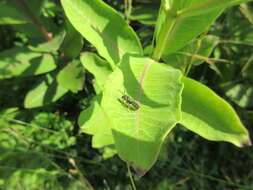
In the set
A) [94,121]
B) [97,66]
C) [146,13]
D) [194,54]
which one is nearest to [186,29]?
[194,54]

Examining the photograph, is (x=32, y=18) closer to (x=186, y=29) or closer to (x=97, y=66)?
(x=97, y=66)

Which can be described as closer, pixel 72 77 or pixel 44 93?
pixel 72 77

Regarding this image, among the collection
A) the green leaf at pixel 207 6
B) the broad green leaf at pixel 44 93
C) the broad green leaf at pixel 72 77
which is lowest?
the broad green leaf at pixel 44 93

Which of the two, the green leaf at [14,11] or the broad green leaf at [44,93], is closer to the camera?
the green leaf at [14,11]

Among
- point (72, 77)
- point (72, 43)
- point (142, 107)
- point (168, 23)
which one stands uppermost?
point (168, 23)

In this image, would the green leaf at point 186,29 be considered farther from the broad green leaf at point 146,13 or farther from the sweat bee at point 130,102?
the broad green leaf at point 146,13

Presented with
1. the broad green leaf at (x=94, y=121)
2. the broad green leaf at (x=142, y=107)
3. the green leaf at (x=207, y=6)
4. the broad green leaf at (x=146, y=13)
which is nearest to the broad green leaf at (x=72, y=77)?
the broad green leaf at (x=94, y=121)

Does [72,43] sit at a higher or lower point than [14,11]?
lower
